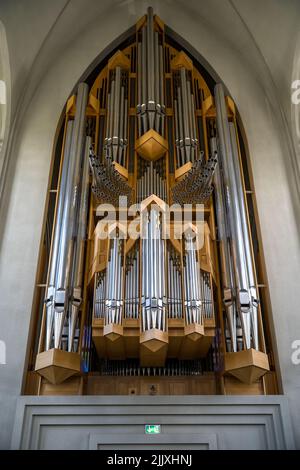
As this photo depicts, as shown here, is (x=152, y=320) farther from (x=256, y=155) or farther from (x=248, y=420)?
(x=256, y=155)

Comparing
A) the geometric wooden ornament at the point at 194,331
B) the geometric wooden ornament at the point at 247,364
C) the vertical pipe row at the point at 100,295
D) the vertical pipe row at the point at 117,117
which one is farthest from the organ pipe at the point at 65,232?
the geometric wooden ornament at the point at 247,364

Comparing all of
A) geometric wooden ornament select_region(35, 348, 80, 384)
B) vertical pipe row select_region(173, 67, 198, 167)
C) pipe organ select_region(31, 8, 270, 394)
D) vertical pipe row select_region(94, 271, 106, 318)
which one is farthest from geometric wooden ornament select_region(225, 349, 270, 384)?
vertical pipe row select_region(173, 67, 198, 167)

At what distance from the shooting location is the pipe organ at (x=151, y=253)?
6664 mm

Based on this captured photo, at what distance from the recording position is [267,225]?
313 inches

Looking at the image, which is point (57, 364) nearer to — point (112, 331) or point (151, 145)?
point (112, 331)

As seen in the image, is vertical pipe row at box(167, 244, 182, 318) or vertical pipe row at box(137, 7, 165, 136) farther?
vertical pipe row at box(137, 7, 165, 136)

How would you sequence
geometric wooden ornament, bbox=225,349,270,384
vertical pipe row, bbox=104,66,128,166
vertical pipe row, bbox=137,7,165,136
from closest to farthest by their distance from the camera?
geometric wooden ornament, bbox=225,349,270,384
vertical pipe row, bbox=104,66,128,166
vertical pipe row, bbox=137,7,165,136

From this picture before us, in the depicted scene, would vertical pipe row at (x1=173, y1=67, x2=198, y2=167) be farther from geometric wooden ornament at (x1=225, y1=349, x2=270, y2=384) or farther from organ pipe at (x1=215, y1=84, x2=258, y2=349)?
geometric wooden ornament at (x1=225, y1=349, x2=270, y2=384)

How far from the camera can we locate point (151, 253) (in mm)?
7297

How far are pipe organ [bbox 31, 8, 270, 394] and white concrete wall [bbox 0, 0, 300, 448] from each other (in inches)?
16.9

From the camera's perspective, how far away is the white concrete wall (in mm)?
7062

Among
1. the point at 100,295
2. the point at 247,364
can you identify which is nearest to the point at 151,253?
the point at 100,295
